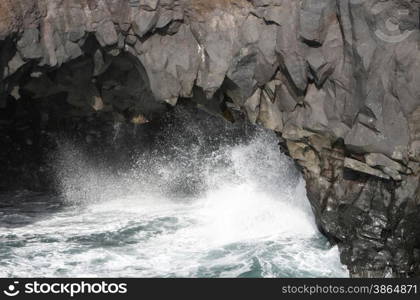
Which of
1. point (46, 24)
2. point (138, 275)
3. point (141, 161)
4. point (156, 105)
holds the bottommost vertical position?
point (138, 275)

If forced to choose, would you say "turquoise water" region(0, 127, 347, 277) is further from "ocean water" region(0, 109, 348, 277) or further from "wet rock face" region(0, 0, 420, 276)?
"wet rock face" region(0, 0, 420, 276)

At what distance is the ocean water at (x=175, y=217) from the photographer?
17.0m

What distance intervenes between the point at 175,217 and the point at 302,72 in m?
6.16

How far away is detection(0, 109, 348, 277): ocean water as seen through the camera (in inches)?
667

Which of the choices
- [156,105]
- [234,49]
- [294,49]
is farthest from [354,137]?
[156,105]

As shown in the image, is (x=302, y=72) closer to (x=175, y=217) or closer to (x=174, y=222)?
(x=174, y=222)

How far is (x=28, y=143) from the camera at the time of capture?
24.2m

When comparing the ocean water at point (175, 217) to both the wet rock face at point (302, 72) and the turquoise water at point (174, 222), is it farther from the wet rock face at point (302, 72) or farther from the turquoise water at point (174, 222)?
the wet rock face at point (302, 72)

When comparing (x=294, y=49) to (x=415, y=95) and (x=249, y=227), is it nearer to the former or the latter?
(x=415, y=95)

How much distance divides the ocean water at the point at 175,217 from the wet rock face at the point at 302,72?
1.76 m

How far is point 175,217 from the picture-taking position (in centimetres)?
2067

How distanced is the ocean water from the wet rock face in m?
1.76

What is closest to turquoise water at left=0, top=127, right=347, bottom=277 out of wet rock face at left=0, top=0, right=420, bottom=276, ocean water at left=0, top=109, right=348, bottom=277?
ocean water at left=0, top=109, right=348, bottom=277

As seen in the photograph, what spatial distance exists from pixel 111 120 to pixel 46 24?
565cm
